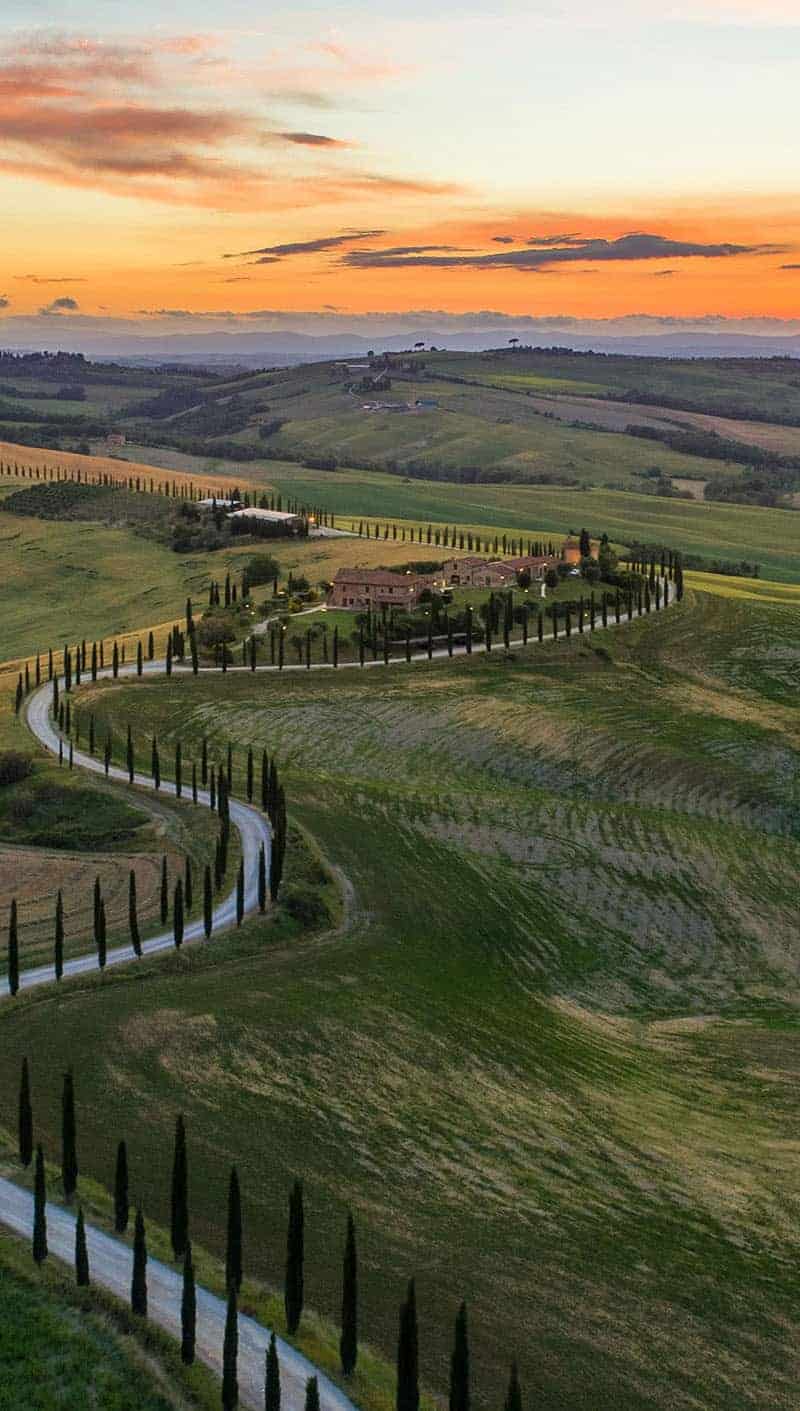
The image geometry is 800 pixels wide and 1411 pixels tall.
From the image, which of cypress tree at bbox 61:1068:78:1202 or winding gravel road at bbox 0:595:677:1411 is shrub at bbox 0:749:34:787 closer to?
cypress tree at bbox 61:1068:78:1202

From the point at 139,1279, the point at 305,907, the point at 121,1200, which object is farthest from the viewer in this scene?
the point at 305,907

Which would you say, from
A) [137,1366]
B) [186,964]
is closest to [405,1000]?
[186,964]

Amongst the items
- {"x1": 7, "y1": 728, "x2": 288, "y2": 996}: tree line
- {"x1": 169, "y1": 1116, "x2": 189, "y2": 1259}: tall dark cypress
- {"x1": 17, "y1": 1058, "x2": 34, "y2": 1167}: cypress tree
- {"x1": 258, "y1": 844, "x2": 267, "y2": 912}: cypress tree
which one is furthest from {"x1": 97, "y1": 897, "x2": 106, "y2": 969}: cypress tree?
{"x1": 169, "y1": 1116, "x2": 189, "y2": 1259}: tall dark cypress

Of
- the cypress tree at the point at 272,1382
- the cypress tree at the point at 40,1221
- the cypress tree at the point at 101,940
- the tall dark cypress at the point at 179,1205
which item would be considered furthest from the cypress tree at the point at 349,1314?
the cypress tree at the point at 101,940

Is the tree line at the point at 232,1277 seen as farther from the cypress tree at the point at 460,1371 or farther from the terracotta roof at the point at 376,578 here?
the terracotta roof at the point at 376,578

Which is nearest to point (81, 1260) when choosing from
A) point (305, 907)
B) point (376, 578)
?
point (305, 907)

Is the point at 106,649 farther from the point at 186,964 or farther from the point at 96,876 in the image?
the point at 186,964

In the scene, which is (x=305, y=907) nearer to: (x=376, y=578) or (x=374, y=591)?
(x=374, y=591)
